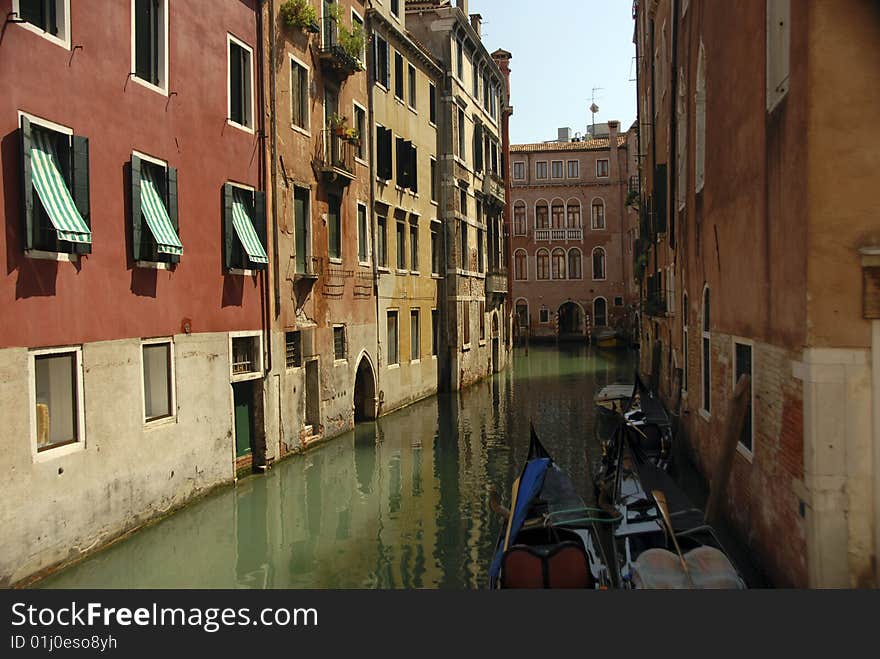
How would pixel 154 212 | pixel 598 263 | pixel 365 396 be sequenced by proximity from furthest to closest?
pixel 598 263 < pixel 365 396 < pixel 154 212

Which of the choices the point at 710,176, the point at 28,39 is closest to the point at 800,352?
the point at 710,176

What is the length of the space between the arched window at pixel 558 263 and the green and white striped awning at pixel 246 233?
109 feet

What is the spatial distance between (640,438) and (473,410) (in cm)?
722

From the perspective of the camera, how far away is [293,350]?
13.7 metres

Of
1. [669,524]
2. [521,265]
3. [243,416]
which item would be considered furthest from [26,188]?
[521,265]

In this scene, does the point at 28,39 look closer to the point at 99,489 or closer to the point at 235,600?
the point at 99,489

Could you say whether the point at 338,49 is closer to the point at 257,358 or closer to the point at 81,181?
the point at 257,358

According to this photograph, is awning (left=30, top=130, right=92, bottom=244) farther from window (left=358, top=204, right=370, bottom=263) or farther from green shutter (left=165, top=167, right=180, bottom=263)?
window (left=358, top=204, right=370, bottom=263)

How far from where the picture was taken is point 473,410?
19297 mm

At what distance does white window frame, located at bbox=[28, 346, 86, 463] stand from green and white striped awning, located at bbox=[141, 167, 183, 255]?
1.76m

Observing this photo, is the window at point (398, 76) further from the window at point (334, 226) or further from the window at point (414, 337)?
the window at point (414, 337)

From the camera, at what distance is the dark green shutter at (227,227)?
11233mm

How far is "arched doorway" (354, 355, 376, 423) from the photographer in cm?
1714

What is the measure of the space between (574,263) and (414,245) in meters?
25.1
